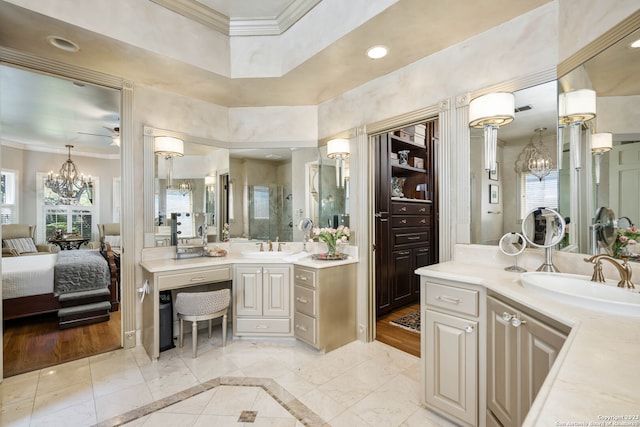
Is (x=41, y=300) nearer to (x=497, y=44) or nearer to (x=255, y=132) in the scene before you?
(x=255, y=132)

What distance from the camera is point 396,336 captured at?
3.08 meters

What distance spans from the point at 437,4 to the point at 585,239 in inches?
63.6

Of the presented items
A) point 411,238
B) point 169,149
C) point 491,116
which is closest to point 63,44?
point 169,149

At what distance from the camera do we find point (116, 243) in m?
5.35

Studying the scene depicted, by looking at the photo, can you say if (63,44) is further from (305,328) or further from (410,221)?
(410,221)

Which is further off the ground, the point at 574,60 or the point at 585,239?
the point at 574,60

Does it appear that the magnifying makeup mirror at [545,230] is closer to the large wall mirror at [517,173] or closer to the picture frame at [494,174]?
the large wall mirror at [517,173]

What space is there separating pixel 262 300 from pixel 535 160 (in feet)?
8.23

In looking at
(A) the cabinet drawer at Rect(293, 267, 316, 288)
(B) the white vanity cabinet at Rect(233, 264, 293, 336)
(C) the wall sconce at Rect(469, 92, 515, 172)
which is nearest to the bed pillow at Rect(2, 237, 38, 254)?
(B) the white vanity cabinet at Rect(233, 264, 293, 336)

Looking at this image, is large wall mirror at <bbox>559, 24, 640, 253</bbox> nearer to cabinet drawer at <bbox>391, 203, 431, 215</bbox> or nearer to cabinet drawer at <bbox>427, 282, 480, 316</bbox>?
cabinet drawer at <bbox>427, 282, 480, 316</bbox>

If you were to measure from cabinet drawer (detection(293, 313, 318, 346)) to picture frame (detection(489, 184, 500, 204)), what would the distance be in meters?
1.77

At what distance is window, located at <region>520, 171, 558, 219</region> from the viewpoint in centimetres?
181

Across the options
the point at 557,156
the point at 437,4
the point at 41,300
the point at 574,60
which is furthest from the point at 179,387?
the point at 574,60

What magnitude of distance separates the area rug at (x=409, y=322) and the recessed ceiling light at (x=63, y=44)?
3903mm
